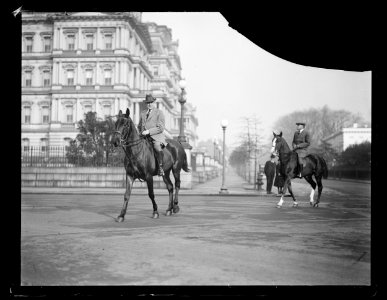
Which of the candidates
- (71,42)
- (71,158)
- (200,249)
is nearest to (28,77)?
(71,42)

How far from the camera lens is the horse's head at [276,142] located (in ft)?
16.3

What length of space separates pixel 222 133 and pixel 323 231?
1894 mm

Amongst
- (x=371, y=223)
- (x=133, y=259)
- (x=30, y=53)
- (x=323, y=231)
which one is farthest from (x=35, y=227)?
(x=371, y=223)

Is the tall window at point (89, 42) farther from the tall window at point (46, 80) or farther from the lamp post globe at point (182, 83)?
the lamp post globe at point (182, 83)

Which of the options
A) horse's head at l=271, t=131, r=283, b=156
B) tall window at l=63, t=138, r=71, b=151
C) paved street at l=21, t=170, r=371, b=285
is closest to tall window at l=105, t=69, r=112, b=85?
tall window at l=63, t=138, r=71, b=151

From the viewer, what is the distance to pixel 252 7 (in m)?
3.14

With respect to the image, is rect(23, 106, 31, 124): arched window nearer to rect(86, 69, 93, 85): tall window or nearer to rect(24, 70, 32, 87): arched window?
rect(24, 70, 32, 87): arched window

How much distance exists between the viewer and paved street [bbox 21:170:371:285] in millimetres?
3021

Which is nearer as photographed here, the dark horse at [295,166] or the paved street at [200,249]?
the paved street at [200,249]

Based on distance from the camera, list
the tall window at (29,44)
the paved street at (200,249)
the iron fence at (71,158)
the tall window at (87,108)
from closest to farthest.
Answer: the paved street at (200,249) < the tall window at (29,44) < the tall window at (87,108) < the iron fence at (71,158)

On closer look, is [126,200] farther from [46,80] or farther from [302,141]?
[302,141]

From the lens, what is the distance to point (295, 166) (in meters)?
6.51

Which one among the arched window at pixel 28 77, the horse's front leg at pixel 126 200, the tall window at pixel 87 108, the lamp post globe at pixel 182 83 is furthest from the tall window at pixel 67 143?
the lamp post globe at pixel 182 83
